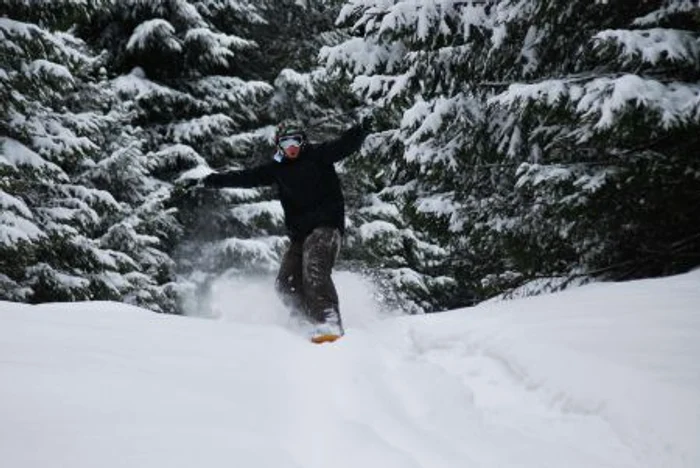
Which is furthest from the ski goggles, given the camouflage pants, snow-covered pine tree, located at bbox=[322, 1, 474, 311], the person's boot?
the person's boot

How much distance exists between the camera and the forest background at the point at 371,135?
16.9 feet

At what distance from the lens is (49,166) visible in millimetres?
8430

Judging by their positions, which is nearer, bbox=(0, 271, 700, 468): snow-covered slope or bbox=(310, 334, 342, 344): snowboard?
bbox=(0, 271, 700, 468): snow-covered slope

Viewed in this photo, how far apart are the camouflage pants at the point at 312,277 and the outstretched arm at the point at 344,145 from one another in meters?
0.74

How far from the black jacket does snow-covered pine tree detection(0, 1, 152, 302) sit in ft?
11.1

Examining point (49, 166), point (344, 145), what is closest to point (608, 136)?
point (344, 145)

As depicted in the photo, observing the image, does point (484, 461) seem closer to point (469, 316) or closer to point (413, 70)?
point (469, 316)

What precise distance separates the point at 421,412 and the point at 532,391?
0.60 m

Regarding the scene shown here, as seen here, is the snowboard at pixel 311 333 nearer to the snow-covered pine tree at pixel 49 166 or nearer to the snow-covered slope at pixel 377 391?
the snow-covered slope at pixel 377 391

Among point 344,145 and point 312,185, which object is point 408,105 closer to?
point 344,145

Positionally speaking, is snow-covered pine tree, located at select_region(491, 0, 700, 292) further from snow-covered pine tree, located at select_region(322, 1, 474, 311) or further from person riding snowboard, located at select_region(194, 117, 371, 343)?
person riding snowboard, located at select_region(194, 117, 371, 343)

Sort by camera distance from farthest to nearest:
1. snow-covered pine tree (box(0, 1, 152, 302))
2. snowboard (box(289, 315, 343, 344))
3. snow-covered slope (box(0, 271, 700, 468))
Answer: snow-covered pine tree (box(0, 1, 152, 302)) < snowboard (box(289, 315, 343, 344)) < snow-covered slope (box(0, 271, 700, 468))

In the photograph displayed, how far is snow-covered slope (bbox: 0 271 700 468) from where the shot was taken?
2.33m

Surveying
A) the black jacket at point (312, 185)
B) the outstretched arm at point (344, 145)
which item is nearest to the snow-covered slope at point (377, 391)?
the black jacket at point (312, 185)
